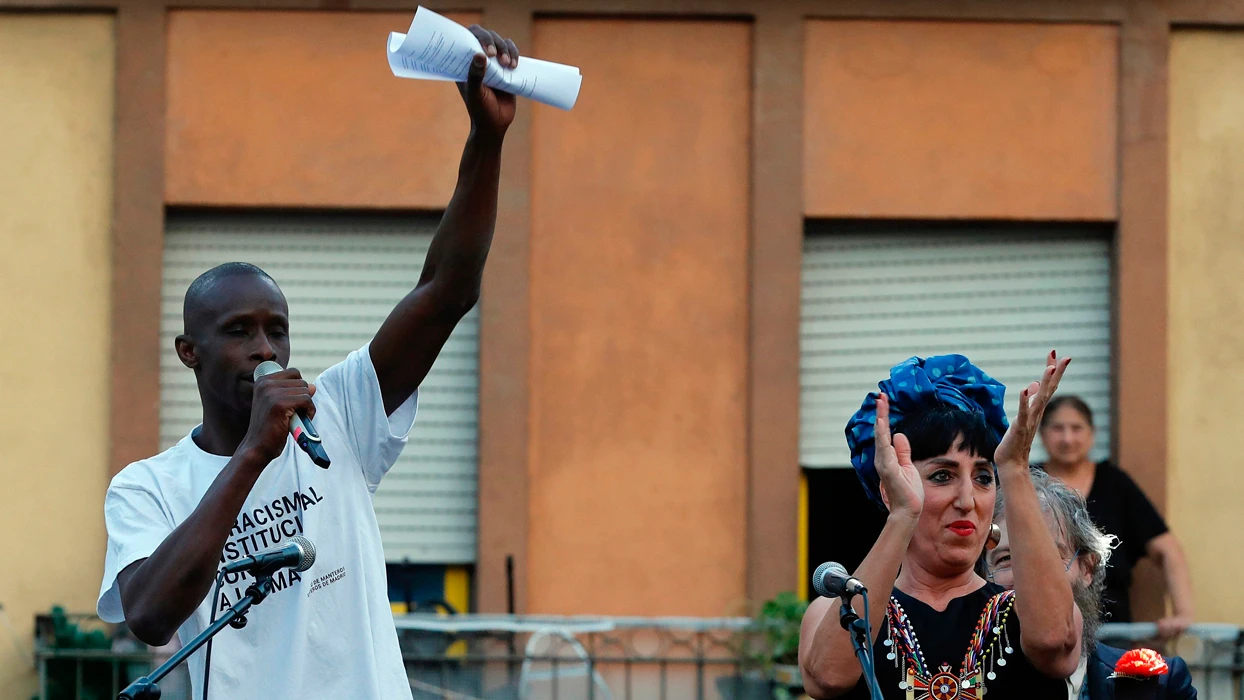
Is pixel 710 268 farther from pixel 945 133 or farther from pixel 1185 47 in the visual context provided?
pixel 1185 47

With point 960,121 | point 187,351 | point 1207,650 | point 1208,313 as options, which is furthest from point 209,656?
point 1208,313

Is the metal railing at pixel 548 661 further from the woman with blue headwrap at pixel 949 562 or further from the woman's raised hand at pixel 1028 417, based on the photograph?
the woman's raised hand at pixel 1028 417

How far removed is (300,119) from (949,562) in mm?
6118

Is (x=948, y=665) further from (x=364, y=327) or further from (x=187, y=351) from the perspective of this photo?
(x=364, y=327)

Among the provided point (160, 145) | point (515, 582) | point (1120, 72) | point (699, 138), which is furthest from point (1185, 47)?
point (160, 145)

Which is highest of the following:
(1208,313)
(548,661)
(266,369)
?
(1208,313)

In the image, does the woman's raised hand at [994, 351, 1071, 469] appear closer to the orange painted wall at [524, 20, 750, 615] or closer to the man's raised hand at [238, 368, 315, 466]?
the man's raised hand at [238, 368, 315, 466]

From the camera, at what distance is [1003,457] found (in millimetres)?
3635

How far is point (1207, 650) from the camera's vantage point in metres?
8.30

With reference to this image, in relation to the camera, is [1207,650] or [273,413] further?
[1207,650]

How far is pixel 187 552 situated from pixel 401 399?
0.67 meters

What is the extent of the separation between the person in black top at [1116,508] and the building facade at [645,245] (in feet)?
1.31

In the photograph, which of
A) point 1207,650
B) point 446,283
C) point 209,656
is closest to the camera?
point 209,656

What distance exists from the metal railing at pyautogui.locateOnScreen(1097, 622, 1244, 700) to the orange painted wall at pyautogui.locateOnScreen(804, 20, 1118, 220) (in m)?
2.30
